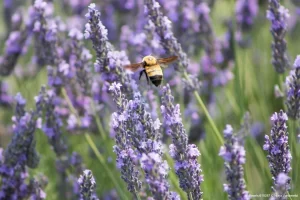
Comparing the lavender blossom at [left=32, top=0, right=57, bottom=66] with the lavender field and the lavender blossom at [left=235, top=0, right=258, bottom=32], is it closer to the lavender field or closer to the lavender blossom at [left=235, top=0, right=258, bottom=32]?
the lavender field

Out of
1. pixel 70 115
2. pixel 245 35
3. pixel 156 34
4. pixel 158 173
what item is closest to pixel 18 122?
pixel 70 115

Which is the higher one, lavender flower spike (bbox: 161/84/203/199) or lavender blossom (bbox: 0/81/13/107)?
lavender blossom (bbox: 0/81/13/107)

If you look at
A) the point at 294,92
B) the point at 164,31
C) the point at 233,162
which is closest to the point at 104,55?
the point at 164,31

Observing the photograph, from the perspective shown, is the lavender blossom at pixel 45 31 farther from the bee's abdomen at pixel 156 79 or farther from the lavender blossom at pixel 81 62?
the bee's abdomen at pixel 156 79

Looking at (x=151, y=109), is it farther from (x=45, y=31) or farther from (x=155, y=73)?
(x=45, y=31)

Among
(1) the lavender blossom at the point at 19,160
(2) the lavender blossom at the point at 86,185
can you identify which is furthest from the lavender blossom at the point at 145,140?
(1) the lavender blossom at the point at 19,160

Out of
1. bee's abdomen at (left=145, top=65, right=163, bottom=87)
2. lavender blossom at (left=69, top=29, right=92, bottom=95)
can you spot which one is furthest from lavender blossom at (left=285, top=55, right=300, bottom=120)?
lavender blossom at (left=69, top=29, right=92, bottom=95)
